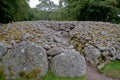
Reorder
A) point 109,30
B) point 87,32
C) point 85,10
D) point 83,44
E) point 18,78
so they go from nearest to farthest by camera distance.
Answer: point 18,78 → point 83,44 → point 87,32 → point 109,30 → point 85,10

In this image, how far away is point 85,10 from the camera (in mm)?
20656

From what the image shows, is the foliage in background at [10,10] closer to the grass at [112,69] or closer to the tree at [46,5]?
the grass at [112,69]

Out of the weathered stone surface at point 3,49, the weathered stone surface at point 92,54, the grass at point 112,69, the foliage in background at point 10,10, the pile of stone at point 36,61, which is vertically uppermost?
the foliage in background at point 10,10

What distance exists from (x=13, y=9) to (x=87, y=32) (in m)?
9.66

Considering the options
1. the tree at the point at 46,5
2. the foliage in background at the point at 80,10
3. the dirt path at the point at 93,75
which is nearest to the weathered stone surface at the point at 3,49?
the dirt path at the point at 93,75

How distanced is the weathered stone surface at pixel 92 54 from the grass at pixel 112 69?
1.39 ft

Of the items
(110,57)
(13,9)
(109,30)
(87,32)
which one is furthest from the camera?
(13,9)

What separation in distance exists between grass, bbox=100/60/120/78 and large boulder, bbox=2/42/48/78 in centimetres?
257

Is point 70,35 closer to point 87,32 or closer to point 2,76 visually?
point 87,32

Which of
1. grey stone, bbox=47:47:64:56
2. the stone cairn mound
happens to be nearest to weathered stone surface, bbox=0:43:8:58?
the stone cairn mound

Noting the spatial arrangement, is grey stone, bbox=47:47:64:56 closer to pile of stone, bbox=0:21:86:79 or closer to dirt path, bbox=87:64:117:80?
pile of stone, bbox=0:21:86:79

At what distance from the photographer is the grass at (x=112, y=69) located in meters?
7.57

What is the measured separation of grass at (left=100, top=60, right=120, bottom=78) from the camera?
298 inches

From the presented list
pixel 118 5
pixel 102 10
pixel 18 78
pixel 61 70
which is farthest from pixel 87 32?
pixel 118 5
